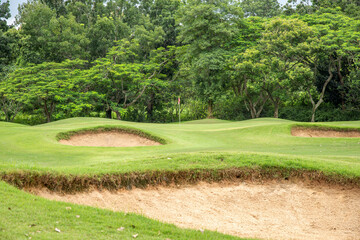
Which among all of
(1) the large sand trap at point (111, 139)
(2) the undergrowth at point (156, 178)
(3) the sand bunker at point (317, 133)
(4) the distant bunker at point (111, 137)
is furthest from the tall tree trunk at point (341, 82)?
(2) the undergrowth at point (156, 178)

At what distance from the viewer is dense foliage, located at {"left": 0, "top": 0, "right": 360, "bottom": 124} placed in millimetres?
33969

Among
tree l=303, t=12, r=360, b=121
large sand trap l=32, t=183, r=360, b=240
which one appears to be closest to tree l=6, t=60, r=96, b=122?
tree l=303, t=12, r=360, b=121

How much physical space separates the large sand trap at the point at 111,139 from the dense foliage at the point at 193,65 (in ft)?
61.1

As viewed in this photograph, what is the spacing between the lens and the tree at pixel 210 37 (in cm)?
3700

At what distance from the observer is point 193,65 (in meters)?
38.1

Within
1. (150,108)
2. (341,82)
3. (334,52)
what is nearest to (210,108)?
(150,108)

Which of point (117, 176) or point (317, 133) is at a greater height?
point (117, 176)

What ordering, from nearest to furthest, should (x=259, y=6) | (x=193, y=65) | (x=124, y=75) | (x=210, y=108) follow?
(x=193, y=65)
(x=210, y=108)
(x=124, y=75)
(x=259, y=6)

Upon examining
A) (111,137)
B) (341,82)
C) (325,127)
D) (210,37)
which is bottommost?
(111,137)

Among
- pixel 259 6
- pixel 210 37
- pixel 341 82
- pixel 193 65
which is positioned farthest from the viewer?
pixel 259 6

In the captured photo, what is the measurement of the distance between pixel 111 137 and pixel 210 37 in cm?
2353

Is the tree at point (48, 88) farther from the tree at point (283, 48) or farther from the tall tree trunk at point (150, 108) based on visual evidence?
the tree at point (283, 48)

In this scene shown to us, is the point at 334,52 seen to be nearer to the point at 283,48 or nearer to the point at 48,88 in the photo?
the point at 283,48

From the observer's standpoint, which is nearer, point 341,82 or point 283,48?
point 341,82
